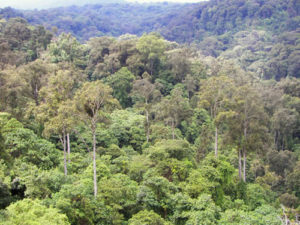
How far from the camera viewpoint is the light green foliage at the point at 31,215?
8852mm


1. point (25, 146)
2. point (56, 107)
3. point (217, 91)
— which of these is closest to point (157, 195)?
point (56, 107)

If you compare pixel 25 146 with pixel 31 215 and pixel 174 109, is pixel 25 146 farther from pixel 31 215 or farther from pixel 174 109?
pixel 174 109

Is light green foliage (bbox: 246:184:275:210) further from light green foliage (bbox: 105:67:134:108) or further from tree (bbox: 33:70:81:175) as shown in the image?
light green foliage (bbox: 105:67:134:108)

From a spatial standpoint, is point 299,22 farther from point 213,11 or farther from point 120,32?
point 120,32

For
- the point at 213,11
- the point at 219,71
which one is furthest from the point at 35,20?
the point at 219,71

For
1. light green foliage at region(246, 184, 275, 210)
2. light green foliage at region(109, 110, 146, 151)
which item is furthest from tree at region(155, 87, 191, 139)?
light green foliage at region(246, 184, 275, 210)

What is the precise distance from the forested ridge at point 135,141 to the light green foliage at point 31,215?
0.04m

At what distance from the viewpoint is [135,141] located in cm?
2339

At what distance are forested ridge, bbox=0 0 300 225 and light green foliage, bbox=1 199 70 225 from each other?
1.4 inches

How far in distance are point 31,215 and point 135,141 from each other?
14.4 m

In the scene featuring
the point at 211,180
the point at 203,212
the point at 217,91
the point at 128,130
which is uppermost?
the point at 217,91

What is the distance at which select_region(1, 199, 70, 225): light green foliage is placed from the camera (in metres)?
8.85

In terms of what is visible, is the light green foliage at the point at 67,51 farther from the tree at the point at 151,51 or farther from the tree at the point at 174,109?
the tree at the point at 174,109

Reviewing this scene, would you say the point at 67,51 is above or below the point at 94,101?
below
